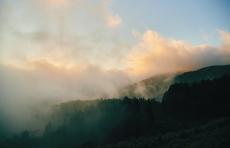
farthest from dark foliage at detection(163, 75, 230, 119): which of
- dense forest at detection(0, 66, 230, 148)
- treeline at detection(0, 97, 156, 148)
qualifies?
treeline at detection(0, 97, 156, 148)

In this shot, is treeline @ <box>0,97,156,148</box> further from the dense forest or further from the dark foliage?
the dark foliage

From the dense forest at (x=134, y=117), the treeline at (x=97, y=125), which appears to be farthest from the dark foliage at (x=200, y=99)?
the treeline at (x=97, y=125)

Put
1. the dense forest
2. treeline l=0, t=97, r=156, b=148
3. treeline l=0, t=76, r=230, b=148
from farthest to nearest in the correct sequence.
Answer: treeline l=0, t=97, r=156, b=148 < treeline l=0, t=76, r=230, b=148 < the dense forest

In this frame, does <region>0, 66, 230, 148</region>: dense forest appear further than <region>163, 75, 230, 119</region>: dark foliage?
No

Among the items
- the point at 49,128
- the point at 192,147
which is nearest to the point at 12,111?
the point at 49,128

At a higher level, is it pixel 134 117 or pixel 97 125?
pixel 134 117

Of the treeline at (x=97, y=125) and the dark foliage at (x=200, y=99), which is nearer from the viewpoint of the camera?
the dark foliage at (x=200, y=99)

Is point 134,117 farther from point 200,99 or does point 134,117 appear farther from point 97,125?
point 200,99

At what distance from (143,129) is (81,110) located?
128 ft

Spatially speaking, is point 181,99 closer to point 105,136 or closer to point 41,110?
point 105,136

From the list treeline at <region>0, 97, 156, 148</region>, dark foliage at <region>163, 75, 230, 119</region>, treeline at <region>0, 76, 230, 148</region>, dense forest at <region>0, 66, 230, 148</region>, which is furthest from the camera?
treeline at <region>0, 97, 156, 148</region>

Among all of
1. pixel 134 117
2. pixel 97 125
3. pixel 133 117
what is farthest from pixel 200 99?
pixel 97 125

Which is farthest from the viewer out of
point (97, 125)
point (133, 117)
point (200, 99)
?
point (97, 125)

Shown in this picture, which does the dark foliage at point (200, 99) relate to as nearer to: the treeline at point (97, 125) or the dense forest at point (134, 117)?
the dense forest at point (134, 117)
